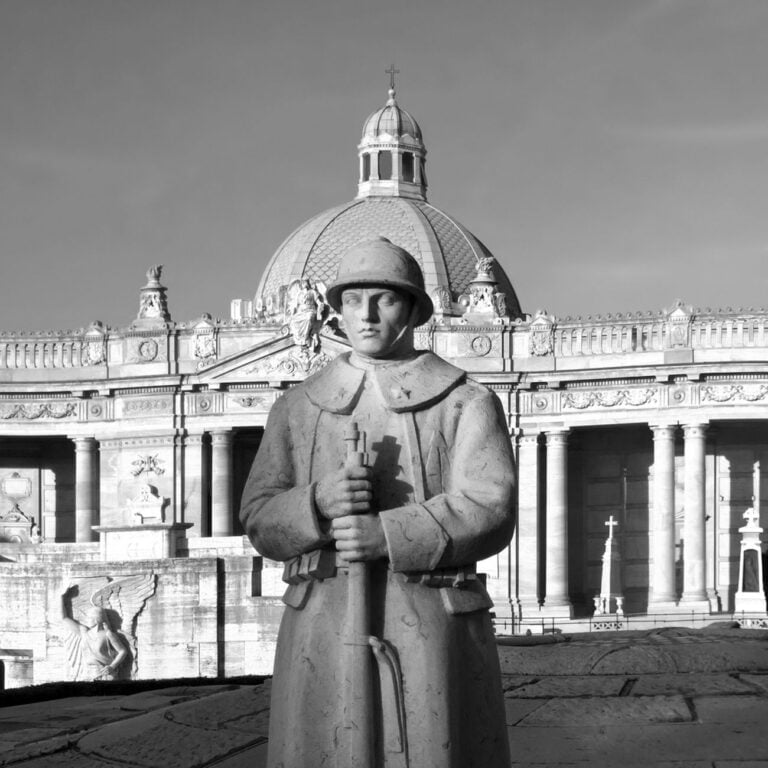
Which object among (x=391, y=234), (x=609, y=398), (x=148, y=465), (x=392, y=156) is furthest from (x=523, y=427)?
(x=392, y=156)

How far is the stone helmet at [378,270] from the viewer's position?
10.4 m

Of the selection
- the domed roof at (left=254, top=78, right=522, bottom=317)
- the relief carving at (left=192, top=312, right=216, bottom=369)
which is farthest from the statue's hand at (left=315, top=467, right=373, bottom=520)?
the domed roof at (left=254, top=78, right=522, bottom=317)

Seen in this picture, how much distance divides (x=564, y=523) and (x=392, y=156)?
93.5ft

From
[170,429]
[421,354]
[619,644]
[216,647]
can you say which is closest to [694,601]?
[170,429]

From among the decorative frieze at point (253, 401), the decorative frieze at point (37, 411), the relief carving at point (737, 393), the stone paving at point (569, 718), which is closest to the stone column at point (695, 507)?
the relief carving at point (737, 393)

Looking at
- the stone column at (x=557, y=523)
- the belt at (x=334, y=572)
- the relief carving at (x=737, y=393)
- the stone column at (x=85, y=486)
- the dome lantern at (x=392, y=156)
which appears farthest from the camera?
the dome lantern at (x=392, y=156)

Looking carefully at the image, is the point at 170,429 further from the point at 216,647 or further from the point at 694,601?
the point at 216,647

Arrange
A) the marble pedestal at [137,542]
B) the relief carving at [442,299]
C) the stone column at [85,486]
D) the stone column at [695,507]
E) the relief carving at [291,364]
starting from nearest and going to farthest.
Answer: the marble pedestal at [137,542] < the stone column at [695,507] < the relief carving at [291,364] < the stone column at [85,486] < the relief carving at [442,299]

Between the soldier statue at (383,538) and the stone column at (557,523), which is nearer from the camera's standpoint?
the soldier statue at (383,538)

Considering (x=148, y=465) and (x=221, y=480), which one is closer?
(x=221, y=480)

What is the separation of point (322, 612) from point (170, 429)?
59700 mm

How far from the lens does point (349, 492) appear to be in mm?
9898

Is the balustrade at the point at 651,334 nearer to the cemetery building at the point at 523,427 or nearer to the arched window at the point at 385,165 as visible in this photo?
the cemetery building at the point at 523,427

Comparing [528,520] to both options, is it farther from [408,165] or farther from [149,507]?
[408,165]
